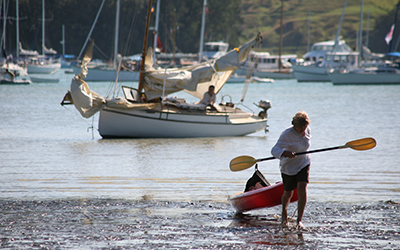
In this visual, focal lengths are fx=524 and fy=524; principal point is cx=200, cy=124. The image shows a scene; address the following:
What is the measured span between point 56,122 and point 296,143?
20576 mm

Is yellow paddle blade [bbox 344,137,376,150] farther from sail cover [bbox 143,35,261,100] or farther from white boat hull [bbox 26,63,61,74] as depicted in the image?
white boat hull [bbox 26,63,61,74]

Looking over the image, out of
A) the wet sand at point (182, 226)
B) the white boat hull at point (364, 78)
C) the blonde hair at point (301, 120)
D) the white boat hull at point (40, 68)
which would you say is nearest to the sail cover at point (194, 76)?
the wet sand at point (182, 226)

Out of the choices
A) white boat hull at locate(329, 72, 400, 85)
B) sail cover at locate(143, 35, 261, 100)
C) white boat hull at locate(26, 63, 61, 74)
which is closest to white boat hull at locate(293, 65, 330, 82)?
white boat hull at locate(329, 72, 400, 85)

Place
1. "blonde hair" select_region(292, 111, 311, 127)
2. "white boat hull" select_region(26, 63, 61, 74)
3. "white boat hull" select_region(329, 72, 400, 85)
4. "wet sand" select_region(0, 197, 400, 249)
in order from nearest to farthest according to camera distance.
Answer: "wet sand" select_region(0, 197, 400, 249) < "blonde hair" select_region(292, 111, 311, 127) < "white boat hull" select_region(329, 72, 400, 85) < "white boat hull" select_region(26, 63, 61, 74)

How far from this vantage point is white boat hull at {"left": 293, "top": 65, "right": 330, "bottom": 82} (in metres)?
73.9

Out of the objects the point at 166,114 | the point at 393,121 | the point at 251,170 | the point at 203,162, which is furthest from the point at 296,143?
the point at 393,121

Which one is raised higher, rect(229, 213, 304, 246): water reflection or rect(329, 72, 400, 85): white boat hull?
rect(229, 213, 304, 246): water reflection

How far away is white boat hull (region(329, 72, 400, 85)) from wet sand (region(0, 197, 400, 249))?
195ft

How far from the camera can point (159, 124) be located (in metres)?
18.7

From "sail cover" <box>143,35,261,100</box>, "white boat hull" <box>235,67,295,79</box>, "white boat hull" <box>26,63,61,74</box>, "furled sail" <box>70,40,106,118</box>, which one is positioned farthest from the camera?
"white boat hull" <box>235,67,295,79</box>

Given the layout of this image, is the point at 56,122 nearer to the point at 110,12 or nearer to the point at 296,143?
the point at 296,143

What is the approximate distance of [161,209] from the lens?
8.26 meters

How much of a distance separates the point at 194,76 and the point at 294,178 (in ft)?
42.0

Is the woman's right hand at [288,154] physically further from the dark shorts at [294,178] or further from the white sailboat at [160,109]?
the white sailboat at [160,109]
